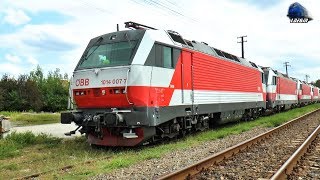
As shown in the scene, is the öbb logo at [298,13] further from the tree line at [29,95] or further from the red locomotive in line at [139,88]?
the tree line at [29,95]

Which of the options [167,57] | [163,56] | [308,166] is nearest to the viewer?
[308,166]

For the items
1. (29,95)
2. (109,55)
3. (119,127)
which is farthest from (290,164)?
(29,95)

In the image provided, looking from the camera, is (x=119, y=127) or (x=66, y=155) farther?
(x=119, y=127)

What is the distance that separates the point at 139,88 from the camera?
10062 millimetres

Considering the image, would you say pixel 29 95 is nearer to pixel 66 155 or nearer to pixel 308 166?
pixel 66 155

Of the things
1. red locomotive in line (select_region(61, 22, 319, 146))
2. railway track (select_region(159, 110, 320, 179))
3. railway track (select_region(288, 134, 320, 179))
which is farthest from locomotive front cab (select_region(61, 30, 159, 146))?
railway track (select_region(288, 134, 320, 179))

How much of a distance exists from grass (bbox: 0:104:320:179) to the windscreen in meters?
2.43

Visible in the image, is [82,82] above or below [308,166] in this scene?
above

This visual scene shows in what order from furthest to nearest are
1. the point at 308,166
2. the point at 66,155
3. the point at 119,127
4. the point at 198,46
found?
1. the point at 198,46
2. the point at 119,127
3. the point at 66,155
4. the point at 308,166

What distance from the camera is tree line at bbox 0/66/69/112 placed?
156 feet

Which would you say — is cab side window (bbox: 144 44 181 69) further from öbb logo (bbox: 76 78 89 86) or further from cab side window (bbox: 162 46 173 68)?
öbb logo (bbox: 76 78 89 86)

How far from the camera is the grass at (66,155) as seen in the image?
8.03 m

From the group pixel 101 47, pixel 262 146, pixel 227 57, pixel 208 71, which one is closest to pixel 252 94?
pixel 227 57

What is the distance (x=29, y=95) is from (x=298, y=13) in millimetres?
40429
